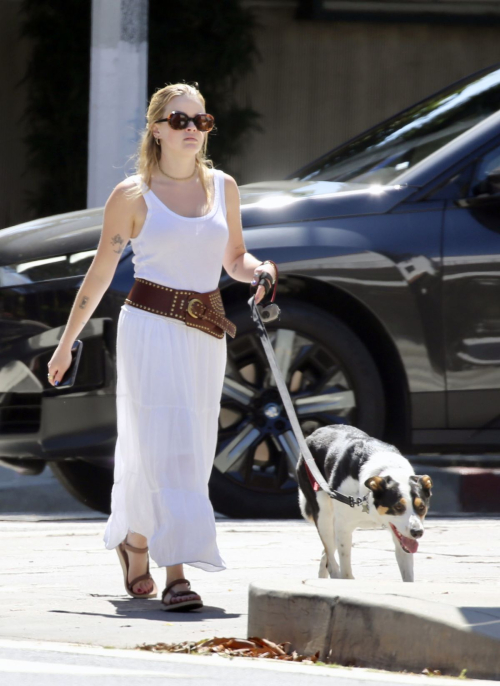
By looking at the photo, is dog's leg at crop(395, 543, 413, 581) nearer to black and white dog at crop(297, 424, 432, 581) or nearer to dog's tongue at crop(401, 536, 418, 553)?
black and white dog at crop(297, 424, 432, 581)

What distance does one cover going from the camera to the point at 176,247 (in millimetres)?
4012

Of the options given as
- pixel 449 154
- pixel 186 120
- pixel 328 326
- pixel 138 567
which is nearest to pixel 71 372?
pixel 138 567

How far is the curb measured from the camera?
297 centimetres

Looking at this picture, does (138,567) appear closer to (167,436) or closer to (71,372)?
(167,436)

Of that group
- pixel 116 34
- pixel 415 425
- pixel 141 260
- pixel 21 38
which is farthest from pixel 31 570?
pixel 21 38

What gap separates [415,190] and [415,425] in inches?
38.3

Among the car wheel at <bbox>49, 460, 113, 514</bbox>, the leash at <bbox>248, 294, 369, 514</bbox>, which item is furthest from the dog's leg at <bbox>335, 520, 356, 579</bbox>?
the car wheel at <bbox>49, 460, 113, 514</bbox>

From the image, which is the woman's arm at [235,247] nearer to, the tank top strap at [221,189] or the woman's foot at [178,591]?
the tank top strap at [221,189]

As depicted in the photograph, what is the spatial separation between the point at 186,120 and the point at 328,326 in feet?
5.46

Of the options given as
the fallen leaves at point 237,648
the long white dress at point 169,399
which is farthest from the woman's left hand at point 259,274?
the fallen leaves at point 237,648

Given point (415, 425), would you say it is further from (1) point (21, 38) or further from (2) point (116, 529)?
(1) point (21, 38)

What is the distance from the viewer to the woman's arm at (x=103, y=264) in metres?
4.04

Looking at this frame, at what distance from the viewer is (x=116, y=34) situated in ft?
30.5

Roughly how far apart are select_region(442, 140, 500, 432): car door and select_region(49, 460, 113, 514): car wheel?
162cm
